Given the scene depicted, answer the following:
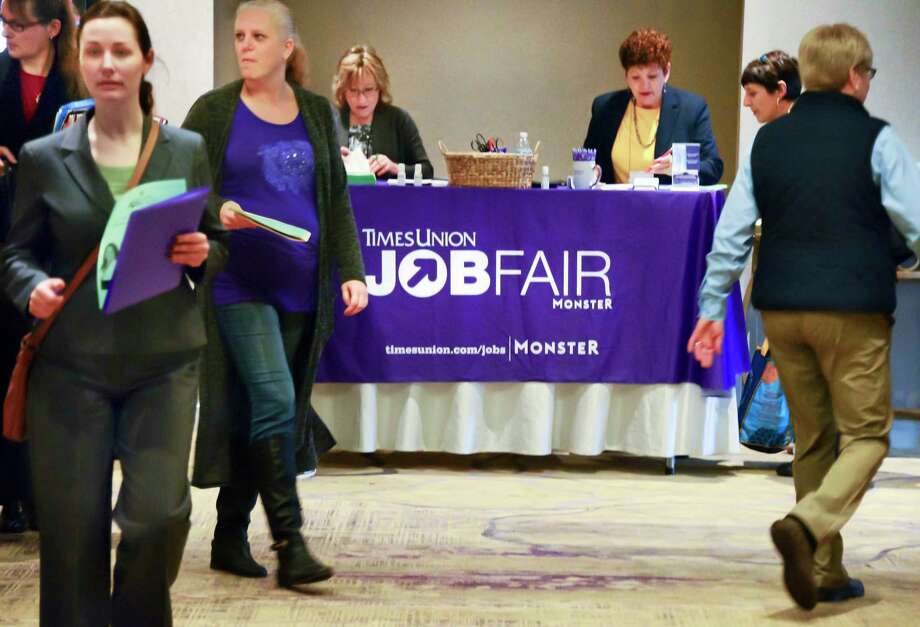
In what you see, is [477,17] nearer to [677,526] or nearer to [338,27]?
[338,27]

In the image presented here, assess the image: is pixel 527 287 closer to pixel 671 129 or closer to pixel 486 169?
pixel 486 169

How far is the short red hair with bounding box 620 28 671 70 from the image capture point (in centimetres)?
577

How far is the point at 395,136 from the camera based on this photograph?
5.98 m

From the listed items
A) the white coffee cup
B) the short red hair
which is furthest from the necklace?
the white coffee cup

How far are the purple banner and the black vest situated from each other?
168 centimetres

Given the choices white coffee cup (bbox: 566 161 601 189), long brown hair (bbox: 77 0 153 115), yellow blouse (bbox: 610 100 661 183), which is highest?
long brown hair (bbox: 77 0 153 115)

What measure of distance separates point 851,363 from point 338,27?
6349 mm

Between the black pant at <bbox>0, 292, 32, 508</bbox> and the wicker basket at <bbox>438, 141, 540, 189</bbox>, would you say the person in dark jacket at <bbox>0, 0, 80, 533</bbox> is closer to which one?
the black pant at <bbox>0, 292, 32, 508</bbox>

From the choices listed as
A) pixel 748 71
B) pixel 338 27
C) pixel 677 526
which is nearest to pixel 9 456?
pixel 677 526

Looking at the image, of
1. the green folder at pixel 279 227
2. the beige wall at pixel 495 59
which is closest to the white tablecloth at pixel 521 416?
the green folder at pixel 279 227

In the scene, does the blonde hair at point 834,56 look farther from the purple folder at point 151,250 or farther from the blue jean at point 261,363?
the purple folder at point 151,250

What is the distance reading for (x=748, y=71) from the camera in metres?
5.31

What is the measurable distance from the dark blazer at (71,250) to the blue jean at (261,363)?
105 cm

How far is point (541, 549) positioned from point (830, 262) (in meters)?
1.31
